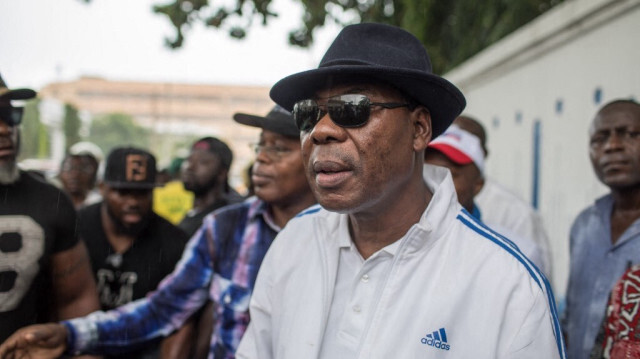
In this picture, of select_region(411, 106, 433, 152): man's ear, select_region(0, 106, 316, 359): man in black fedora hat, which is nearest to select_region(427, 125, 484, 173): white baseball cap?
select_region(0, 106, 316, 359): man in black fedora hat

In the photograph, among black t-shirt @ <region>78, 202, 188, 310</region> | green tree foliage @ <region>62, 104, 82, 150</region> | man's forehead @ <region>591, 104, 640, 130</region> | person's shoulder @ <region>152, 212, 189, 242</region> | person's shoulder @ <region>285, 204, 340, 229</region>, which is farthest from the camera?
green tree foliage @ <region>62, 104, 82, 150</region>

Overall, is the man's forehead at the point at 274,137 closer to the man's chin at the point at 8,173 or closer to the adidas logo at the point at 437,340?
the man's chin at the point at 8,173

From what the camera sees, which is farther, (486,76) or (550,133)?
(486,76)

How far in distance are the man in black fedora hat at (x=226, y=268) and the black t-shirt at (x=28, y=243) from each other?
0.21 m

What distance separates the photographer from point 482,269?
2.13 m

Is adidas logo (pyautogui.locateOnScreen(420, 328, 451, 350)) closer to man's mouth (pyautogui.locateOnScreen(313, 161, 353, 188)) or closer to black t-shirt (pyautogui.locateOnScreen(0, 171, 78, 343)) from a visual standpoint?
man's mouth (pyautogui.locateOnScreen(313, 161, 353, 188))

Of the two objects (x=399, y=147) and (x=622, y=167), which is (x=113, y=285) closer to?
(x=399, y=147)

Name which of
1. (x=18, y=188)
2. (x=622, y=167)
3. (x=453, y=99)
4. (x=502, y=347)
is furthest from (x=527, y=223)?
(x=18, y=188)

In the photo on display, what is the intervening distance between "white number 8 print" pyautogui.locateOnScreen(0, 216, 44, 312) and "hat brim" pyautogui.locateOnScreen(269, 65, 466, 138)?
117cm

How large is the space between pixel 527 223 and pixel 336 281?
9.53 feet

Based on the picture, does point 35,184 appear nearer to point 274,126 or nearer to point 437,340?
point 274,126

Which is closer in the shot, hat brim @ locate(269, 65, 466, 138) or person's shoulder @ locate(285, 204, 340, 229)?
hat brim @ locate(269, 65, 466, 138)

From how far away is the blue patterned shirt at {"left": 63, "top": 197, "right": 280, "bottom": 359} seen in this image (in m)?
3.20

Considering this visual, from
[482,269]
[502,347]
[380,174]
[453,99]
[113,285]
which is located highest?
[453,99]
